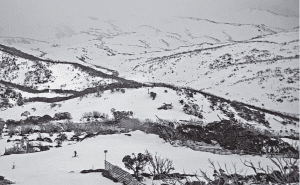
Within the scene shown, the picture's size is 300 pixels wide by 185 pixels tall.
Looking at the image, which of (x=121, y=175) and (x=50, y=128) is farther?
(x=50, y=128)

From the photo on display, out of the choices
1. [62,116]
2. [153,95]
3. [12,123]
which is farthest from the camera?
[153,95]

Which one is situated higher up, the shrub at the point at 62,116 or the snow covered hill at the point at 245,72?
the snow covered hill at the point at 245,72

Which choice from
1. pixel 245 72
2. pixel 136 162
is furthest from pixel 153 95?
pixel 136 162

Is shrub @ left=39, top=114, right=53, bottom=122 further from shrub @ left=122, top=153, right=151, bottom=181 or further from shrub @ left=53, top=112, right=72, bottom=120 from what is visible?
shrub @ left=122, top=153, right=151, bottom=181

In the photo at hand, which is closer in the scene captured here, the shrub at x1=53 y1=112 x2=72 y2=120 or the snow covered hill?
the shrub at x1=53 y1=112 x2=72 y2=120

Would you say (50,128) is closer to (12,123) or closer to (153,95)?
(12,123)

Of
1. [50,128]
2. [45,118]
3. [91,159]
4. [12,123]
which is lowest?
[91,159]

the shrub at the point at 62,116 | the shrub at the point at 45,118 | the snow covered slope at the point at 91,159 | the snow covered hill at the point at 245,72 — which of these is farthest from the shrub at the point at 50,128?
the snow covered hill at the point at 245,72

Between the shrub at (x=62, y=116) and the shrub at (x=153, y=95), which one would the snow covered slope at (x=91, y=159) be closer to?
the shrub at (x=62, y=116)

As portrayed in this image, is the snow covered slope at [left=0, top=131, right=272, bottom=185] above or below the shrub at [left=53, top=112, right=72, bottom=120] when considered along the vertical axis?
below

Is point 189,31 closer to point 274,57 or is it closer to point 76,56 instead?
point 76,56

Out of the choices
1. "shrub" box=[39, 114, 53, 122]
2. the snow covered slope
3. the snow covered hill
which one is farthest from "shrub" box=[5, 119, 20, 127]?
the snow covered hill
